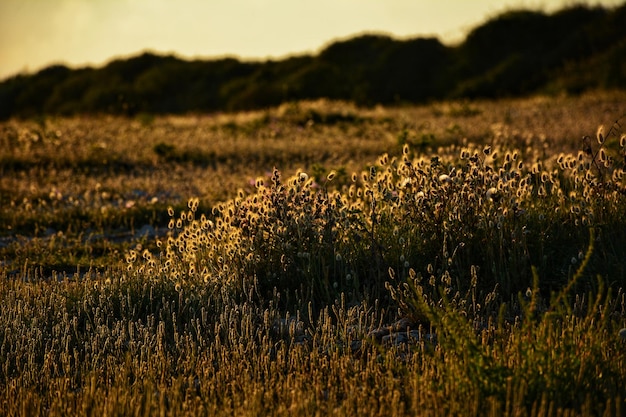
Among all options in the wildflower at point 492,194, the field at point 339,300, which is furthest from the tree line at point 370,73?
the wildflower at point 492,194

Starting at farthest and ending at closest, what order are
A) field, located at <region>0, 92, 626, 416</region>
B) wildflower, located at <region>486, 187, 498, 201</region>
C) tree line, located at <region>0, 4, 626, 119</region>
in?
tree line, located at <region>0, 4, 626, 119</region> → wildflower, located at <region>486, 187, 498, 201</region> → field, located at <region>0, 92, 626, 416</region>

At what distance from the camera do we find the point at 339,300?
534 centimetres

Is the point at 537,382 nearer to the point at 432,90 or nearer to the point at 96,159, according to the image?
the point at 96,159

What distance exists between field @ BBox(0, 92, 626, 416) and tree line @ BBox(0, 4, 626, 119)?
1899 centimetres

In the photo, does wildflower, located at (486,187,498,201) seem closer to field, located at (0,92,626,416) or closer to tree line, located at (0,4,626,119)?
field, located at (0,92,626,416)

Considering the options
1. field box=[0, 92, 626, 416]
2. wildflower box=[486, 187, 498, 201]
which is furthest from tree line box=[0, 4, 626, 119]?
wildflower box=[486, 187, 498, 201]

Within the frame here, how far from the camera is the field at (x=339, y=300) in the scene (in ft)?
11.8

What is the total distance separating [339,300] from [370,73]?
26.2 m

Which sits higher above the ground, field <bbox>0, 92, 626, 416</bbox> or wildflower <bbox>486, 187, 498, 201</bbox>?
wildflower <bbox>486, 187, 498, 201</bbox>

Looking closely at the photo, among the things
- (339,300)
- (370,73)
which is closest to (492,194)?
(339,300)

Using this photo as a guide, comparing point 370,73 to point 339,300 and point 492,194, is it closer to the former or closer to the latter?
point 492,194

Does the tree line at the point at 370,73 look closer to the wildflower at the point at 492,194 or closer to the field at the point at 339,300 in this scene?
the field at the point at 339,300

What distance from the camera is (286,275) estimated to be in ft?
18.4

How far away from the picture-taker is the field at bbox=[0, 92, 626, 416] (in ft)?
11.8
